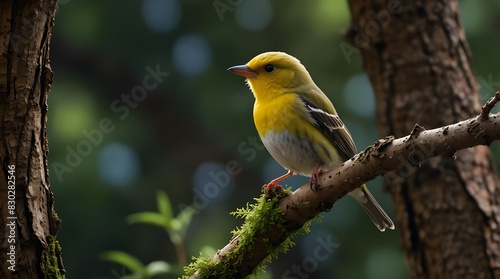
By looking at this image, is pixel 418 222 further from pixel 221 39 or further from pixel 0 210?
pixel 221 39

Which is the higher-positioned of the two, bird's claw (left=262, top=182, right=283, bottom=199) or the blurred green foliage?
the blurred green foliage

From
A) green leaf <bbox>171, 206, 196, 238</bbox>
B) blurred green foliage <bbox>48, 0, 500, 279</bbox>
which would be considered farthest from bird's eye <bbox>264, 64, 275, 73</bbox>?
blurred green foliage <bbox>48, 0, 500, 279</bbox>

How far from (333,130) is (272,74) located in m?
0.60

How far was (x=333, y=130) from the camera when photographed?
13.1 ft

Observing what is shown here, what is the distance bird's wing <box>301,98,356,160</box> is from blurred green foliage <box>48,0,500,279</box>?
321cm

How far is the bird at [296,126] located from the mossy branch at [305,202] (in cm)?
66

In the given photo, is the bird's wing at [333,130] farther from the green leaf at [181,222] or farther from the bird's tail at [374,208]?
the green leaf at [181,222]

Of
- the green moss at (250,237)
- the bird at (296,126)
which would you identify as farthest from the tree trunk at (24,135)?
the bird at (296,126)

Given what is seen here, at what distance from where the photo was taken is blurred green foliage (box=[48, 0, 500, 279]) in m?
7.55

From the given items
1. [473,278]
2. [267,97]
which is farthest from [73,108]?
[473,278]

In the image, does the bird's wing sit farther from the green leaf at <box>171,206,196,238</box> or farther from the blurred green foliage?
the blurred green foliage

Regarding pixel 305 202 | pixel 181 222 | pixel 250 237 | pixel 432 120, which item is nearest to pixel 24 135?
pixel 250 237

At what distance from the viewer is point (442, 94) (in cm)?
447

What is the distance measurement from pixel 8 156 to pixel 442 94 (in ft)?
9.72
